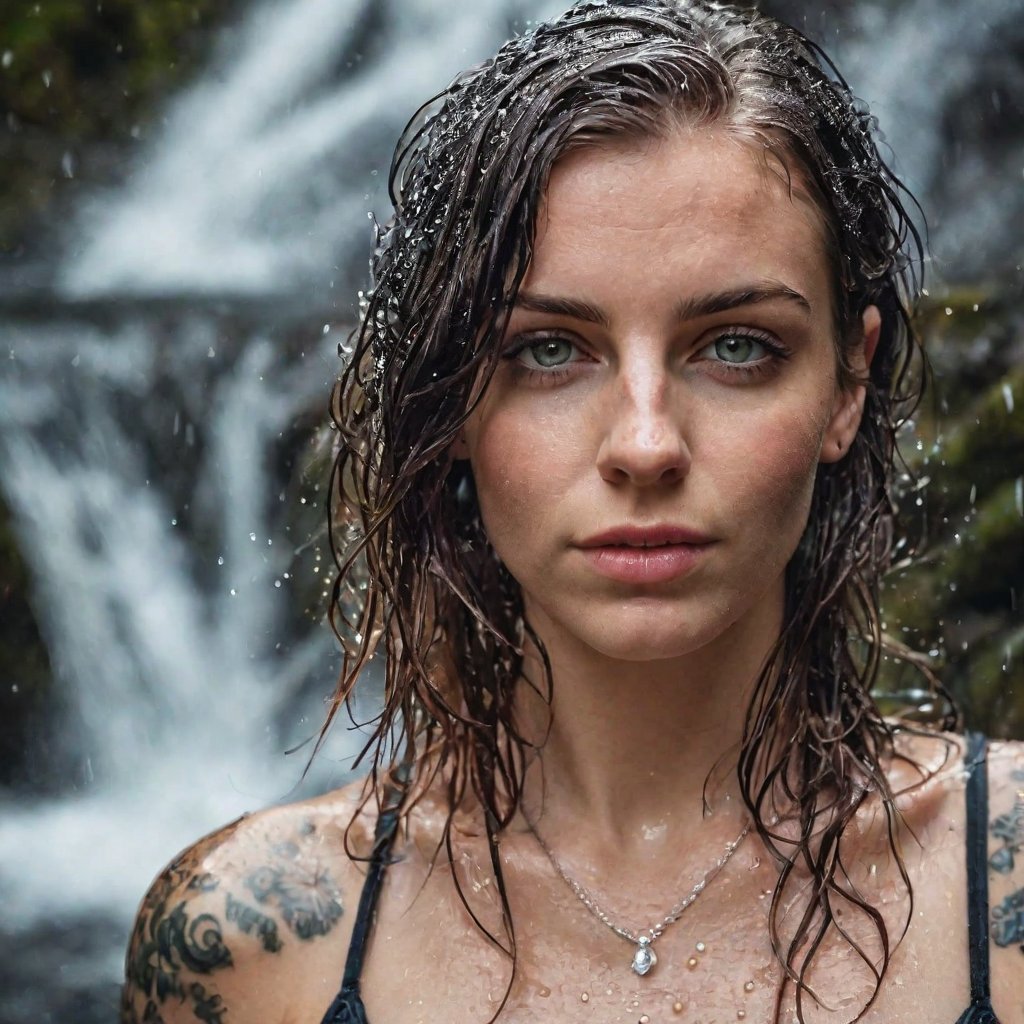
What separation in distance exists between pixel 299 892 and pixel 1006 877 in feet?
3.08

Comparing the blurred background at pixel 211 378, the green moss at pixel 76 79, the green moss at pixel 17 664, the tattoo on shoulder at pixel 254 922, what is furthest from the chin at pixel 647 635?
the green moss at pixel 76 79

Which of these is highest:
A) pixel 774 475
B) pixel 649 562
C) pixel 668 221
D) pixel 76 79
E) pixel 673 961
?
pixel 76 79

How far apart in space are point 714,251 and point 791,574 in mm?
558

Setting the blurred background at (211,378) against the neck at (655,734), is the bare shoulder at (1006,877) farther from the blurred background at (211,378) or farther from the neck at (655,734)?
the blurred background at (211,378)

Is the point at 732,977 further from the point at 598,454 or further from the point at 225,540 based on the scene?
the point at 225,540

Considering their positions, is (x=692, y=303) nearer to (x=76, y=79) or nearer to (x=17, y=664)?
(x=17, y=664)

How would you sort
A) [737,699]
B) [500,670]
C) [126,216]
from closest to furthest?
1. [737,699]
2. [500,670]
3. [126,216]

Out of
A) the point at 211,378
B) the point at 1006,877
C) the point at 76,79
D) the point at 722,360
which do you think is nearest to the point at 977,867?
the point at 1006,877

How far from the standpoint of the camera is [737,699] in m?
1.98

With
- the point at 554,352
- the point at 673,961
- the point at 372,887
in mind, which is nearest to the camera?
Result: the point at 554,352

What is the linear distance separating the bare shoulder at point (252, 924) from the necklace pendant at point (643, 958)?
0.40 meters

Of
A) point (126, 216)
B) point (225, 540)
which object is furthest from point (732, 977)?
point (126, 216)

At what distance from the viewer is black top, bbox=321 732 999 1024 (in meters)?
1.77

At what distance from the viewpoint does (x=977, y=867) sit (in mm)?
1858
